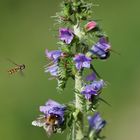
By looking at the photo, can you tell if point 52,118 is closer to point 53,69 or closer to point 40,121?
point 40,121

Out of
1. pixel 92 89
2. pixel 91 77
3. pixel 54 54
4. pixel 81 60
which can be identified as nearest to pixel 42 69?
pixel 91 77

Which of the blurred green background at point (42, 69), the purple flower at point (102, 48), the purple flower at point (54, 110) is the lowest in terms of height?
the purple flower at point (54, 110)

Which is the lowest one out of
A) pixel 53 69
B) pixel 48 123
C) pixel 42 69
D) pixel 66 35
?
pixel 48 123

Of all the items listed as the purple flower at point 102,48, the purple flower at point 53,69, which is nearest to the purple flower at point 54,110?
the purple flower at point 53,69

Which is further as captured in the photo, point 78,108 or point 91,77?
point 91,77

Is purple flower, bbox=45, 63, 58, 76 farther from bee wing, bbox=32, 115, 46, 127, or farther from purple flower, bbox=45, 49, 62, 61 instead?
bee wing, bbox=32, 115, 46, 127

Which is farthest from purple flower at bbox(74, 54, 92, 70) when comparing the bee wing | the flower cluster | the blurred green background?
the blurred green background

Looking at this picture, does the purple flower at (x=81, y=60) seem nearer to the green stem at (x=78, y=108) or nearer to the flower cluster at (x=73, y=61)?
the flower cluster at (x=73, y=61)
